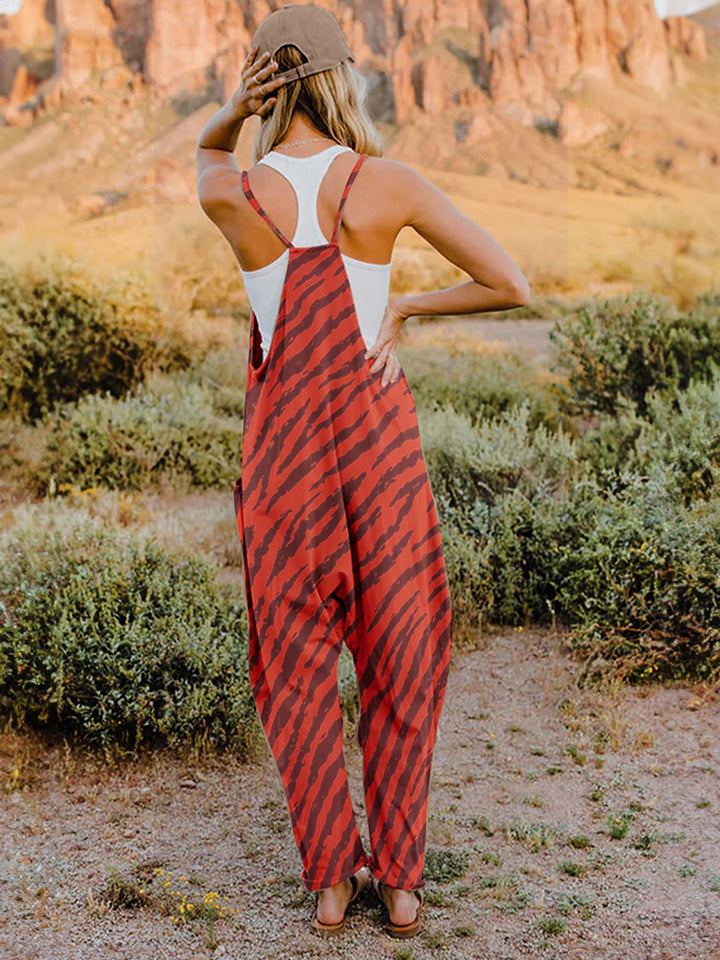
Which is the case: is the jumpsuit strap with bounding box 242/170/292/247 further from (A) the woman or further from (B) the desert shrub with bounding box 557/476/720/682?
(B) the desert shrub with bounding box 557/476/720/682

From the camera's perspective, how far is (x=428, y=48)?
45406 mm

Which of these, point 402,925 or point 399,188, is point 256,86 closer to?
point 399,188

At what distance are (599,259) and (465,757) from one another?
22.5m

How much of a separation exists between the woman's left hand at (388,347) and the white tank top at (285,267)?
0.01 meters

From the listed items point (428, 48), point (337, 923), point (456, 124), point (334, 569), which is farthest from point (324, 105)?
point (428, 48)

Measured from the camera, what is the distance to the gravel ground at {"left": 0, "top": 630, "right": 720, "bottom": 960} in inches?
87.0

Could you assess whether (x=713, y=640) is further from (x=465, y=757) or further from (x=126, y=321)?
(x=126, y=321)

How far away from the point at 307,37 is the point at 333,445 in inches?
30.3

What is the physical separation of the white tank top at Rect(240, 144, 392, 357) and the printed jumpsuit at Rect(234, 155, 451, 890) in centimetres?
3

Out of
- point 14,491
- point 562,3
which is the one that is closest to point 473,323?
point 14,491

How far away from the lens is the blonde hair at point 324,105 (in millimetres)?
1896

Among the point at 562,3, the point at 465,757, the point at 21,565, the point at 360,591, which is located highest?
the point at 562,3

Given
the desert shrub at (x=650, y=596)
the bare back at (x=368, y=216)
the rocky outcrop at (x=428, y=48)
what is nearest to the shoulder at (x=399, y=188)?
the bare back at (x=368, y=216)

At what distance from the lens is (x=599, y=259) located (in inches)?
949
